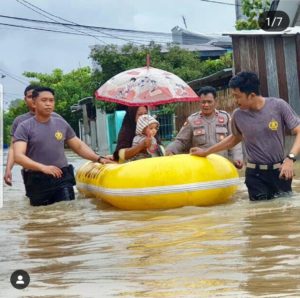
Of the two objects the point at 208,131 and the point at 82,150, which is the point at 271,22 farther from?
the point at 82,150

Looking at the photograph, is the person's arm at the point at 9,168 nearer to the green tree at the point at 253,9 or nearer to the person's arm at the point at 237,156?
the person's arm at the point at 237,156

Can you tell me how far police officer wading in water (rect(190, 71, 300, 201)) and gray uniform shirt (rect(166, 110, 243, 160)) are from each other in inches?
45.2

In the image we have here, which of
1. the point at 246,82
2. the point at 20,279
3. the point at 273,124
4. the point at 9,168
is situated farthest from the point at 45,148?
the point at 20,279

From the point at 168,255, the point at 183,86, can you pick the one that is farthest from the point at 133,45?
the point at 168,255

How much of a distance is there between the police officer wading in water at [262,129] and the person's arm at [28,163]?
6.16ft

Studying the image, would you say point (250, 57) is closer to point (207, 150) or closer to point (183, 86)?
point (183, 86)

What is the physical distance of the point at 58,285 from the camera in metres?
3.96

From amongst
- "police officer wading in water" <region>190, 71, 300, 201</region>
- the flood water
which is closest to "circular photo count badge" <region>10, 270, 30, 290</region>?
the flood water

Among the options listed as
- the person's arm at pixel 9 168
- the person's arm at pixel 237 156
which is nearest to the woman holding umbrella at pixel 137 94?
the person's arm at pixel 237 156

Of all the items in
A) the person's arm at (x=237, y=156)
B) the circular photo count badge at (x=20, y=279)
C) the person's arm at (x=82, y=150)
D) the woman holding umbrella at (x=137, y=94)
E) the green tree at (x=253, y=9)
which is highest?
the green tree at (x=253, y=9)

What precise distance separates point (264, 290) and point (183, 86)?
6.15 metres

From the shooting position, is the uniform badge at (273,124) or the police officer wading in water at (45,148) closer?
the uniform badge at (273,124)

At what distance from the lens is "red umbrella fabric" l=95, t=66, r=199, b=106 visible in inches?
364

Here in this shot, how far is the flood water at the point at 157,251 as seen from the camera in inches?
150
